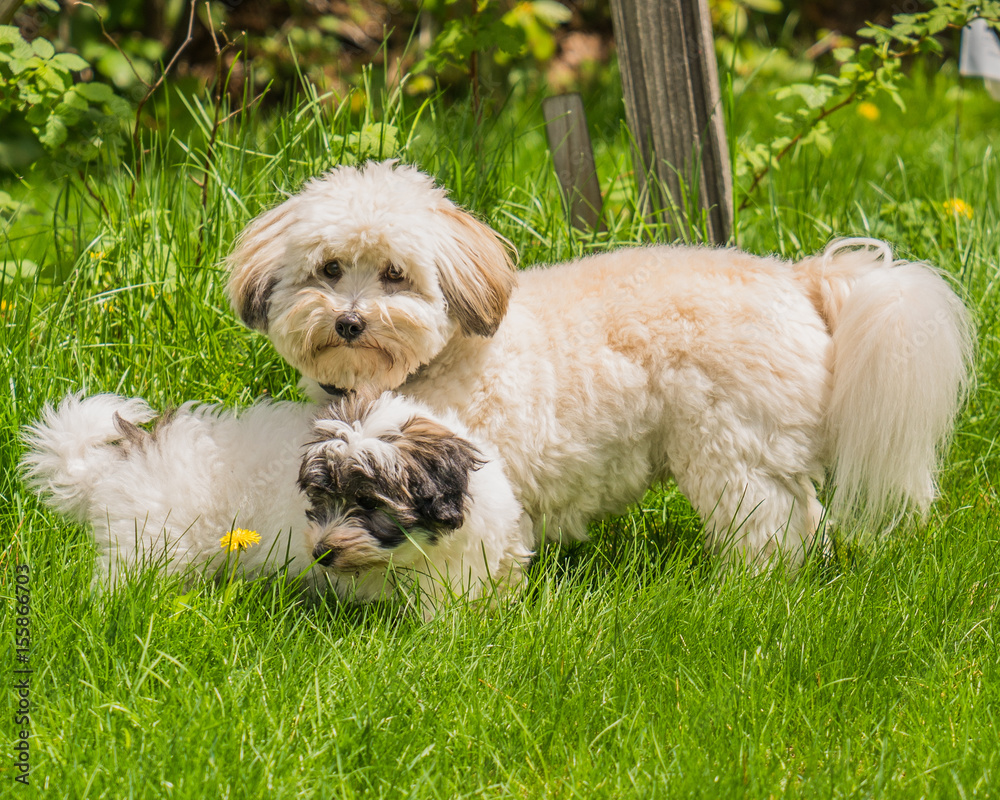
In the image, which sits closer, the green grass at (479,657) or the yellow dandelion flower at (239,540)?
the green grass at (479,657)

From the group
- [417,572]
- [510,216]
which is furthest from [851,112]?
[417,572]

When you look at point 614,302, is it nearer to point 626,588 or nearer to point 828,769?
point 626,588

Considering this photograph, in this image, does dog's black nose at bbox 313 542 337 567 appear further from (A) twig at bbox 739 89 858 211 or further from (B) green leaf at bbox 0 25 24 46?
(A) twig at bbox 739 89 858 211

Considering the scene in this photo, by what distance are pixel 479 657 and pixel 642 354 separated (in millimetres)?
970

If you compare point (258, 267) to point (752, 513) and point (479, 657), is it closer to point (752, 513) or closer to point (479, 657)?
point (479, 657)

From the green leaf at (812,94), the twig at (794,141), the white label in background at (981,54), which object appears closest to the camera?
the green leaf at (812,94)

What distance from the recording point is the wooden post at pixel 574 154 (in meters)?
4.07

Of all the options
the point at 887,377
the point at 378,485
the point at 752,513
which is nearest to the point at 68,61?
the point at 378,485

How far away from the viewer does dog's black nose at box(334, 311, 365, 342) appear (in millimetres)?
2557

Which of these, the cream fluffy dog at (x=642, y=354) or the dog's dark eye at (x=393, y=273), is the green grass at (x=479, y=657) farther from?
the dog's dark eye at (x=393, y=273)

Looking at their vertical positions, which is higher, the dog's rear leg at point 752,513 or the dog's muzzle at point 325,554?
the dog's muzzle at point 325,554

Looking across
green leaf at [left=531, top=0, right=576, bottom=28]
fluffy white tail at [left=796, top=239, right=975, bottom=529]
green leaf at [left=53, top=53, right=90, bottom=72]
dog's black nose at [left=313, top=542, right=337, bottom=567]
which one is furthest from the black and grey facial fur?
green leaf at [left=531, top=0, right=576, bottom=28]

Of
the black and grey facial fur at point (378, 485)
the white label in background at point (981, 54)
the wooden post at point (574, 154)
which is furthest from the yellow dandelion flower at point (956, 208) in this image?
the black and grey facial fur at point (378, 485)

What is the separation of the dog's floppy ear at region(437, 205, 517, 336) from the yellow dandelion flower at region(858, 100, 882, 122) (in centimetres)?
409
